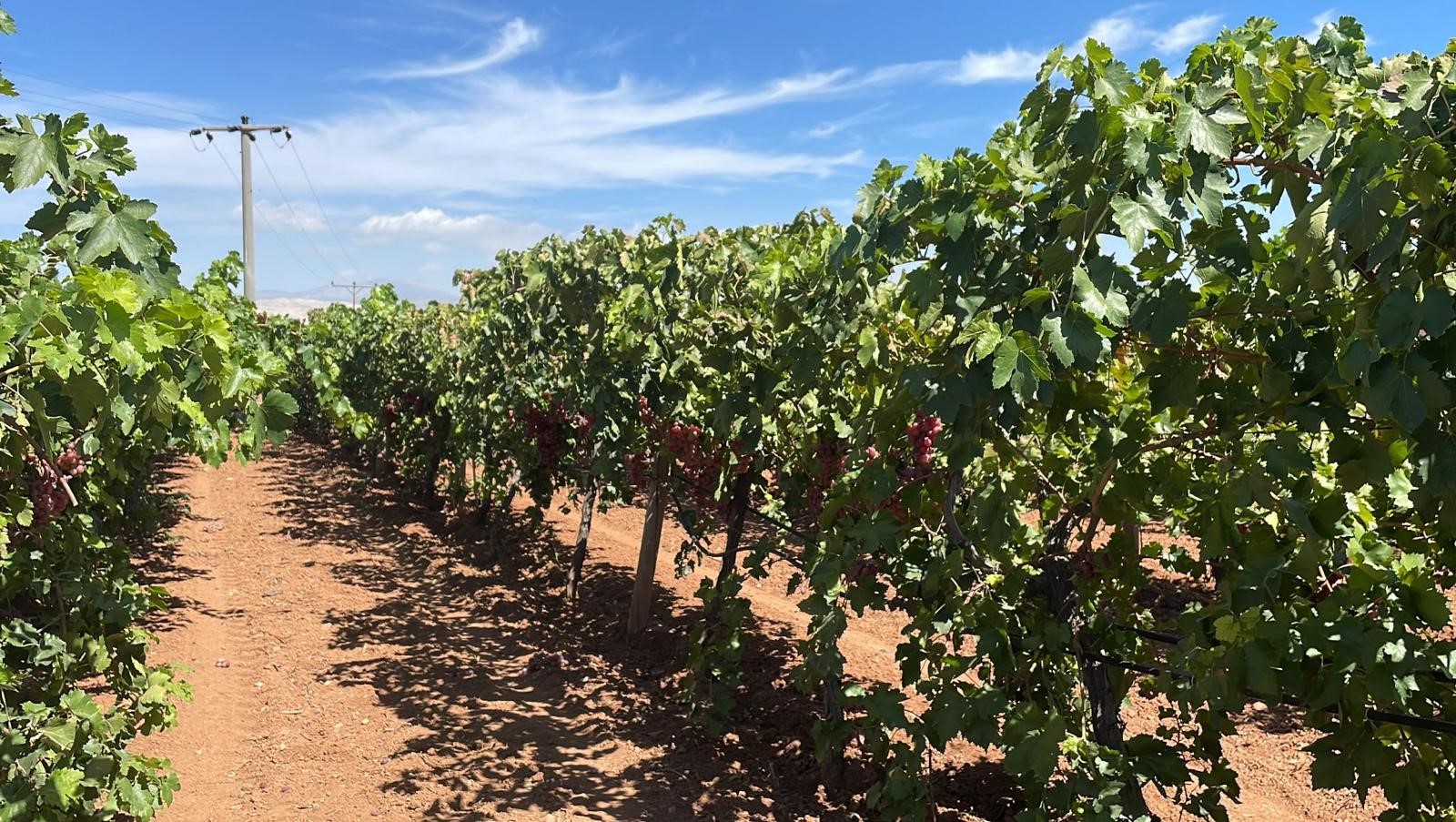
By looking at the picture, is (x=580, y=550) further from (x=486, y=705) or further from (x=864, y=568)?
(x=864, y=568)

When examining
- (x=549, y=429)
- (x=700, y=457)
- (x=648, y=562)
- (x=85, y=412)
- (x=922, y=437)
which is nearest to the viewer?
(x=85, y=412)

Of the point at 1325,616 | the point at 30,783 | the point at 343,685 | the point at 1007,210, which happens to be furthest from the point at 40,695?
the point at 1325,616

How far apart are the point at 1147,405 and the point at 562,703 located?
397 cm

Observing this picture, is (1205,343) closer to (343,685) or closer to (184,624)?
(343,685)

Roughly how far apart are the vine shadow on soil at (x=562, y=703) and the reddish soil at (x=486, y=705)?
0.02 meters

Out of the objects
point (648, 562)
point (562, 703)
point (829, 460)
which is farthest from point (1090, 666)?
point (648, 562)

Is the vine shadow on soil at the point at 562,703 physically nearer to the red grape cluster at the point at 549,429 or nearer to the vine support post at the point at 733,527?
the vine support post at the point at 733,527

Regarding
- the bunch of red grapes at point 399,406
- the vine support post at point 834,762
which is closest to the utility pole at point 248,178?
the bunch of red grapes at point 399,406

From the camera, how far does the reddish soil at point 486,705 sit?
15.3ft

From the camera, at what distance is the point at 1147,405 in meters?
3.37

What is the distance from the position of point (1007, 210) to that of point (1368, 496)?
168 cm

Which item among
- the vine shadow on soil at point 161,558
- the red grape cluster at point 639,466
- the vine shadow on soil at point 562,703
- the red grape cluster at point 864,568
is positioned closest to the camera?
the red grape cluster at point 864,568

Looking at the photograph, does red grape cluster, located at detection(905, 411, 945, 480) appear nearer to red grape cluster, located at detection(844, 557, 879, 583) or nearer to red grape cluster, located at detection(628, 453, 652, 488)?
red grape cluster, located at detection(844, 557, 879, 583)

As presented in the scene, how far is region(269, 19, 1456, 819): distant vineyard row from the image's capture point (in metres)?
1.90
